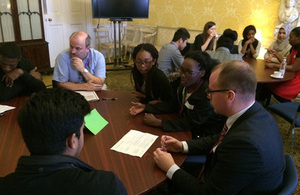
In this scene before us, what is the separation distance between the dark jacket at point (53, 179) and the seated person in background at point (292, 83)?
10.1 ft

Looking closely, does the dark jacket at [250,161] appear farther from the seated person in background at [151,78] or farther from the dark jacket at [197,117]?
the seated person in background at [151,78]

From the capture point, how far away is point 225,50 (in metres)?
3.22

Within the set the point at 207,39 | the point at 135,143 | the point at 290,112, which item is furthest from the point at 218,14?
the point at 135,143

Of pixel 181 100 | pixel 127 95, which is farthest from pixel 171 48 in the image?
pixel 181 100

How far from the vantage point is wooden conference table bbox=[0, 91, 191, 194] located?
45.1 inches

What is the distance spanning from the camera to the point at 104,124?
164 centimetres

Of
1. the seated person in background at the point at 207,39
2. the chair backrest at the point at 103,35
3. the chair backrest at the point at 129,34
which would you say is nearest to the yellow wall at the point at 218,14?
the chair backrest at the point at 103,35

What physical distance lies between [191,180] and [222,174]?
21 centimetres

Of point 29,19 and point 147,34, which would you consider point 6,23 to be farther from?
point 147,34

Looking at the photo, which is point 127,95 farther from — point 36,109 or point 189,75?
point 36,109

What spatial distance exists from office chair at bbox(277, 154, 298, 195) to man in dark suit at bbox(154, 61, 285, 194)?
3 centimetres

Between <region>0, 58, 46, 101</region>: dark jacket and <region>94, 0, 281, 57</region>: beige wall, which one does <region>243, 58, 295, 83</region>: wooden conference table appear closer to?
<region>94, 0, 281, 57</region>: beige wall

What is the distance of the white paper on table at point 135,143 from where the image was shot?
1342 mm

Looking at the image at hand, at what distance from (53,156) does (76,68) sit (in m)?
1.69
